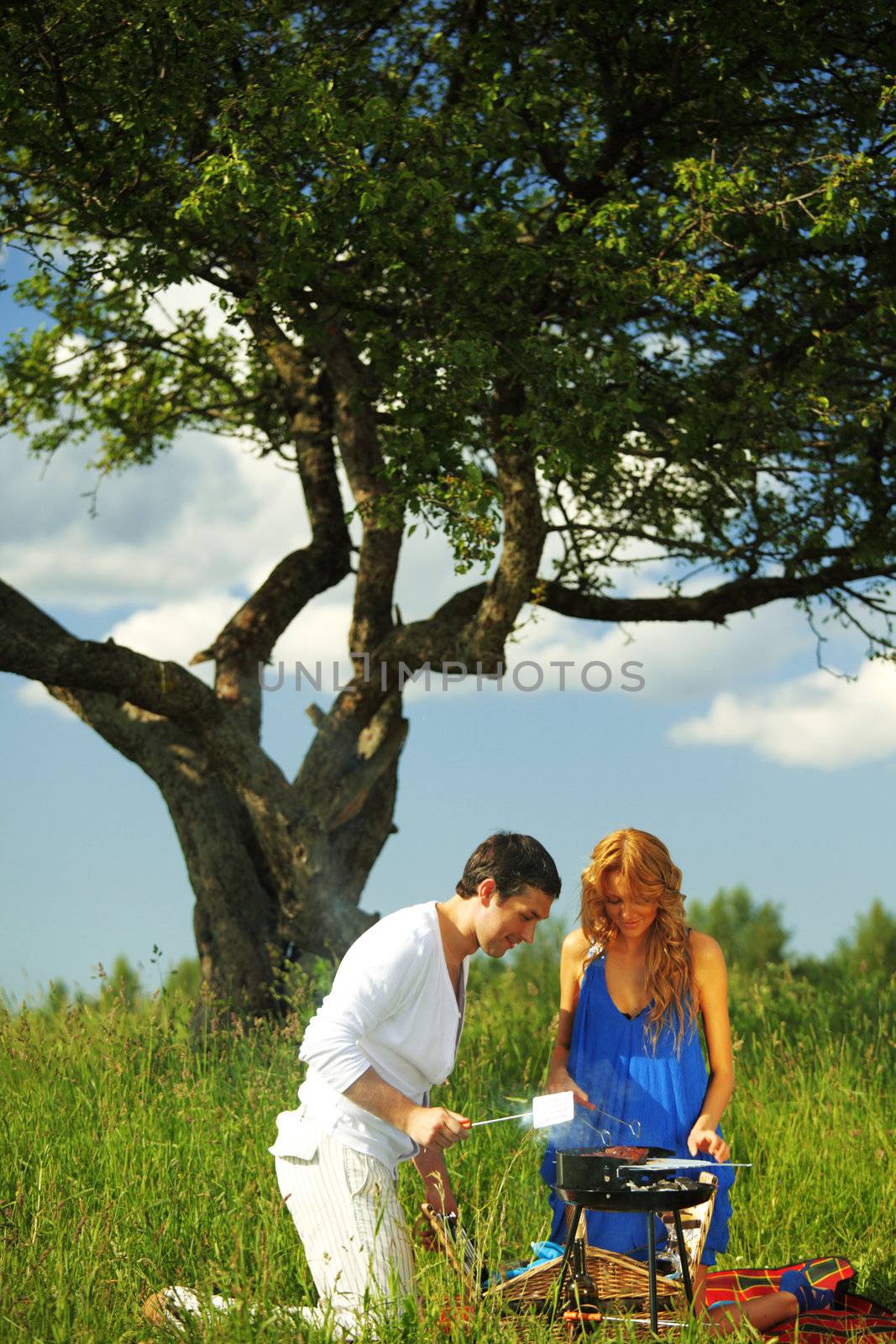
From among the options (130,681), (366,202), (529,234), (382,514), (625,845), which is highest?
(529,234)

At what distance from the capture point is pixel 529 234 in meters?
10.9

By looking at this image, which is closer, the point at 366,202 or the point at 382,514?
the point at 366,202

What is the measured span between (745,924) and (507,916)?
2654 centimetres

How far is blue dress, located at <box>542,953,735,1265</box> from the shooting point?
4832 mm

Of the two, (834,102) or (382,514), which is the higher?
(834,102)

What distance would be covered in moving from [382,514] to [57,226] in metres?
7.38

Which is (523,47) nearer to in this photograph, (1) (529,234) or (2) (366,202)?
(1) (529,234)

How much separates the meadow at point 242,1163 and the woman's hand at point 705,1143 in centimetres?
67

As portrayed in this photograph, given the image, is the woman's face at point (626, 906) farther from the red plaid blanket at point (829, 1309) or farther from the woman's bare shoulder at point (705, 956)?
the red plaid blanket at point (829, 1309)

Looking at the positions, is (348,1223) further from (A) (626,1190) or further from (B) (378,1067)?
(A) (626,1190)

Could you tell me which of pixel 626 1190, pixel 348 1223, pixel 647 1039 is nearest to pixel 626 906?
pixel 647 1039

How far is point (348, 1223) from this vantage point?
419cm

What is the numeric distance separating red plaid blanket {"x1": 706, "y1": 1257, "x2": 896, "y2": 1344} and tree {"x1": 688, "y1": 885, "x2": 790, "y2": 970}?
23348 mm

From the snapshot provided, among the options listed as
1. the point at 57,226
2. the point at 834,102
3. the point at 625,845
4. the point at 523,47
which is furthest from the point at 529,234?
the point at 625,845
